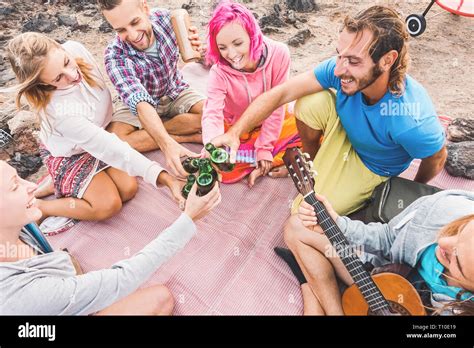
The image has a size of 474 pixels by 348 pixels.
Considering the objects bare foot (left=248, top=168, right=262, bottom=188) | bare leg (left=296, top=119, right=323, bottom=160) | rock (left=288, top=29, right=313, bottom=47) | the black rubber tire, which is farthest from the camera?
rock (left=288, top=29, right=313, bottom=47)

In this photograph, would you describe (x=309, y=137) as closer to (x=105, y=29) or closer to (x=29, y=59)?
(x=29, y=59)

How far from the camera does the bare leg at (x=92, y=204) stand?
255 centimetres

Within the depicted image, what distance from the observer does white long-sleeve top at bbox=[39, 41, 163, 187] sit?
7.68ft

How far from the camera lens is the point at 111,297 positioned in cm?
171

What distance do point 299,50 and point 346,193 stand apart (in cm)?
229

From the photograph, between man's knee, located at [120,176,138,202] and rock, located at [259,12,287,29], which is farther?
rock, located at [259,12,287,29]

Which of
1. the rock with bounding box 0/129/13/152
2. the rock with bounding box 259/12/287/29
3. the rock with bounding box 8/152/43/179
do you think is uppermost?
the rock with bounding box 259/12/287/29

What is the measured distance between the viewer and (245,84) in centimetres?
261

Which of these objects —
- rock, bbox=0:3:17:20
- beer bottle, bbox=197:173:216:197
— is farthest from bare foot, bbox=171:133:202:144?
rock, bbox=0:3:17:20

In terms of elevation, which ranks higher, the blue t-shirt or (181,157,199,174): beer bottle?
the blue t-shirt

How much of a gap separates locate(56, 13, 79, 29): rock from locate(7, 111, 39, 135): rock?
1.76 meters

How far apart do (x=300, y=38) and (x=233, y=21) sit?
2.21 meters

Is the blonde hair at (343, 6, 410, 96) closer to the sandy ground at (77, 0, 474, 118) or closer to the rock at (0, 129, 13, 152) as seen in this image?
the sandy ground at (77, 0, 474, 118)
